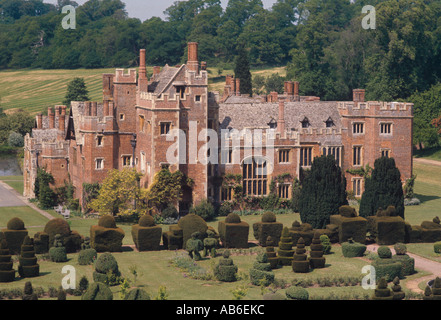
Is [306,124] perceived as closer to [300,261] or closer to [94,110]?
[94,110]

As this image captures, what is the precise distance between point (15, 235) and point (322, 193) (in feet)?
76.8

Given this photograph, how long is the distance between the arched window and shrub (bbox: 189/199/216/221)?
15.6ft

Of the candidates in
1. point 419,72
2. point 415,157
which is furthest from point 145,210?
point 419,72

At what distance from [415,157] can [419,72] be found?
19489 mm

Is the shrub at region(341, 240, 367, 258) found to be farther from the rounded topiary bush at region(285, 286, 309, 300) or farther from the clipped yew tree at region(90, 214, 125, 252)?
the clipped yew tree at region(90, 214, 125, 252)

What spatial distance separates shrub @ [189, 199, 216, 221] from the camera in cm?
7450

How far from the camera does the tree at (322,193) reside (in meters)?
69.1

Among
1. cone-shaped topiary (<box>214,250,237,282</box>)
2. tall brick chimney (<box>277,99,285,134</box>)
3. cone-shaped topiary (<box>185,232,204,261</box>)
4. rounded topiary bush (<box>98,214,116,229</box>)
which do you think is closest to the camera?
cone-shaped topiary (<box>214,250,237,282</box>)

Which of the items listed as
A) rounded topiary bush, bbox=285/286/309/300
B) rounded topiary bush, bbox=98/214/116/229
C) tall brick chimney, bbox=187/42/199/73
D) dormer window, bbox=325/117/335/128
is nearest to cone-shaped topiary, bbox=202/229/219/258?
rounded topiary bush, bbox=98/214/116/229

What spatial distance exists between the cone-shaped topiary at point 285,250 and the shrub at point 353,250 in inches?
171

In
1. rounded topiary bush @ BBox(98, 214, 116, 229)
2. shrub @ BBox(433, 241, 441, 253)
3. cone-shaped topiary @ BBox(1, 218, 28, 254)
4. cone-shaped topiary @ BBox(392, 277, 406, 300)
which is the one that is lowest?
cone-shaped topiary @ BBox(392, 277, 406, 300)

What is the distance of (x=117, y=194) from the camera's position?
7400 centimetres

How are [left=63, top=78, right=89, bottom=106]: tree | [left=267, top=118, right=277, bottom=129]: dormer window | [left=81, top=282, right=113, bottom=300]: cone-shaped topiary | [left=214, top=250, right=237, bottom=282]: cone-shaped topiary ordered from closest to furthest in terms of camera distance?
[left=81, top=282, right=113, bottom=300]: cone-shaped topiary, [left=214, top=250, right=237, bottom=282]: cone-shaped topiary, [left=267, top=118, right=277, bottom=129]: dormer window, [left=63, top=78, right=89, bottom=106]: tree

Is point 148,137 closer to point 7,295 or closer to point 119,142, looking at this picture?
point 119,142
